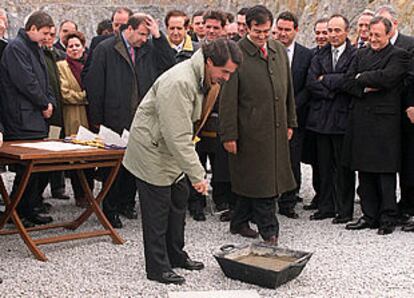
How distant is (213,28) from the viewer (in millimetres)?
7223

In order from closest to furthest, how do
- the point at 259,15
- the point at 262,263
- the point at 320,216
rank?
the point at 262,263
the point at 259,15
the point at 320,216

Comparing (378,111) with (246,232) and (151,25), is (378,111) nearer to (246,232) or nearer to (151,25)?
(246,232)

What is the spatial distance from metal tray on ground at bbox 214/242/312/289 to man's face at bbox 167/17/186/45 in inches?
104

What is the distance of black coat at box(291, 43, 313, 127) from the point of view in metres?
7.43

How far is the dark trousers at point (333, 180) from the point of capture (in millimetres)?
7152

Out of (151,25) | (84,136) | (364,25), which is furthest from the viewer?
(364,25)

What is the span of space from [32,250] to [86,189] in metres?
0.81

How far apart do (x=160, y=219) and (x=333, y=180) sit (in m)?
2.87

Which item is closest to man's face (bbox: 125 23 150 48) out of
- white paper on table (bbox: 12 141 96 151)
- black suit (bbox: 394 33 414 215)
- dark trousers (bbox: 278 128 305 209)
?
white paper on table (bbox: 12 141 96 151)

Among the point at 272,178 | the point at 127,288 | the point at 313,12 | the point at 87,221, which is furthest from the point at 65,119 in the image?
the point at 313,12

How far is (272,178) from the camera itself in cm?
611

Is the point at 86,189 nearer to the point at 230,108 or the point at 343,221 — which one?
the point at 230,108

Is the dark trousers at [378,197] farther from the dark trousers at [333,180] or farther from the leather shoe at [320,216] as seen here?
the leather shoe at [320,216]

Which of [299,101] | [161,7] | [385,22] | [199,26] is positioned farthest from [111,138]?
[161,7]
